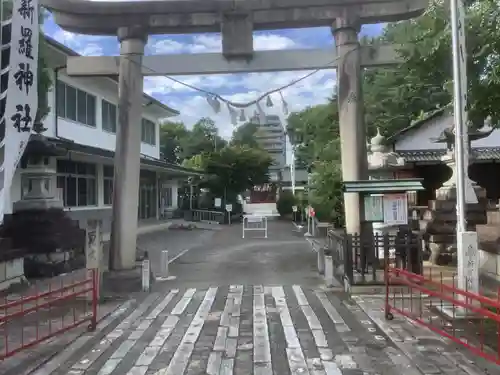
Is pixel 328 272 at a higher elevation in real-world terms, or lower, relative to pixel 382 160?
lower

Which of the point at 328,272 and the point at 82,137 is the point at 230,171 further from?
the point at 328,272

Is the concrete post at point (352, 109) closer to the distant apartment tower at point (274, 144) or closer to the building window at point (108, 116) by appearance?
the building window at point (108, 116)

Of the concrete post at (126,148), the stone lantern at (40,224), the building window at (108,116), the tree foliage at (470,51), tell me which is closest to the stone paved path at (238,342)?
the concrete post at (126,148)

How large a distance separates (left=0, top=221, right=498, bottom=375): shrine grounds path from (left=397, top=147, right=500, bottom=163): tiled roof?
10.5m

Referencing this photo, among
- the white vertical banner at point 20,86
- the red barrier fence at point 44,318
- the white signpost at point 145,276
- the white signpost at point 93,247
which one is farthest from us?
the white signpost at point 145,276

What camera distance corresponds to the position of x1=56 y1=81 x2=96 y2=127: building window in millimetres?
21716

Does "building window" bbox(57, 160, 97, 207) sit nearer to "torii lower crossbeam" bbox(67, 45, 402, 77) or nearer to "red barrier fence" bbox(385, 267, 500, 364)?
"torii lower crossbeam" bbox(67, 45, 402, 77)

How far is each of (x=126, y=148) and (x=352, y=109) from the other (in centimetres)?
577

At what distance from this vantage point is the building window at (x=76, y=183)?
856 inches

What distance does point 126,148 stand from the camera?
12930 mm

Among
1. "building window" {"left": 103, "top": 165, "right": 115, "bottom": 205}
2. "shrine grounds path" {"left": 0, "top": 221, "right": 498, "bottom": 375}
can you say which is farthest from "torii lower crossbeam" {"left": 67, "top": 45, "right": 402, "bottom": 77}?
"building window" {"left": 103, "top": 165, "right": 115, "bottom": 205}

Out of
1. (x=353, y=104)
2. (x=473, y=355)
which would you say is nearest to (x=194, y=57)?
(x=353, y=104)

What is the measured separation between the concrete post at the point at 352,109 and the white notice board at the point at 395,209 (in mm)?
959

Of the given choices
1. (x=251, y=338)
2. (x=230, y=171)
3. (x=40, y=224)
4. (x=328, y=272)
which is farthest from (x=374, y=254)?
(x=230, y=171)
